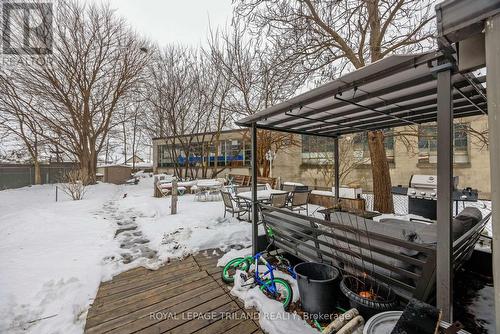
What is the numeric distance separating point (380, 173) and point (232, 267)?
208 inches

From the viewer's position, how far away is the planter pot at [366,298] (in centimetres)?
190

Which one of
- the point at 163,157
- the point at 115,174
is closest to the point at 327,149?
the point at 163,157

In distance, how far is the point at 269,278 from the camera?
114 inches

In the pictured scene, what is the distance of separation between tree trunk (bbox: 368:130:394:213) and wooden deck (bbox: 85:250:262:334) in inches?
213

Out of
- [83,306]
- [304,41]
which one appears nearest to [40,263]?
[83,306]

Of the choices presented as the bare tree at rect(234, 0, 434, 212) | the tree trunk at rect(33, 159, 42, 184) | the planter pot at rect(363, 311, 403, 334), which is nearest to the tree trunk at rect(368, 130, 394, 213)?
the bare tree at rect(234, 0, 434, 212)

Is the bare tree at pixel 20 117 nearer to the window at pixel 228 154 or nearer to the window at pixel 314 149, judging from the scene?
the window at pixel 228 154

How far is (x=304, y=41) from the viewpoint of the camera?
6.29 metres

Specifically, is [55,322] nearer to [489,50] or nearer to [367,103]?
[489,50]

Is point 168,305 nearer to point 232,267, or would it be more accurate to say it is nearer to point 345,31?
point 232,267

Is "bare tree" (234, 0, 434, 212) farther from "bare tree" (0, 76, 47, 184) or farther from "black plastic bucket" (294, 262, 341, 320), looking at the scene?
"bare tree" (0, 76, 47, 184)

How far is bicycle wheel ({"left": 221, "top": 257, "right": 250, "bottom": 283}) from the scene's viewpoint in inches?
121

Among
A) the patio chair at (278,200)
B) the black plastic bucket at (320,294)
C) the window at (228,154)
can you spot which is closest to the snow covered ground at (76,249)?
the patio chair at (278,200)

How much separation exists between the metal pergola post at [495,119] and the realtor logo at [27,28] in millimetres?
17146
